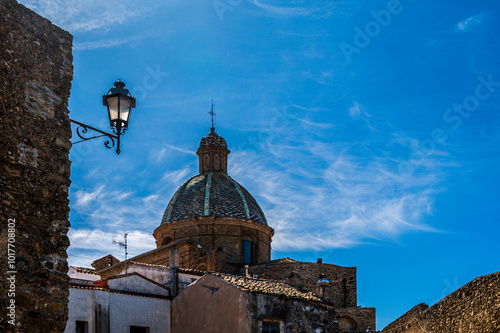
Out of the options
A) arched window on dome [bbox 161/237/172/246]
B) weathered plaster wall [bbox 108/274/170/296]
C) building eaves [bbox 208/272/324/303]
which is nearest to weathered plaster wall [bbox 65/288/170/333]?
weathered plaster wall [bbox 108/274/170/296]

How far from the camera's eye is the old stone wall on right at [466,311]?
39.2ft

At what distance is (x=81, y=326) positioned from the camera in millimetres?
16469

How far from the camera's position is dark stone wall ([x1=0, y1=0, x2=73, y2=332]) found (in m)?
5.85

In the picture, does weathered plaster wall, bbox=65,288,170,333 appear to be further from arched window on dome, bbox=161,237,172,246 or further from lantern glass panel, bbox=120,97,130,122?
arched window on dome, bbox=161,237,172,246

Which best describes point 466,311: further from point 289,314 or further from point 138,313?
point 138,313

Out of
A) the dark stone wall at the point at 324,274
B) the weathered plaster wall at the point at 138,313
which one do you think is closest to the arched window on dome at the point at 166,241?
the dark stone wall at the point at 324,274

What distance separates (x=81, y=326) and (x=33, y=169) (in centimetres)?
1145

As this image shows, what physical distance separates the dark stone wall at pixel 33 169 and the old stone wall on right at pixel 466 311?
905 cm

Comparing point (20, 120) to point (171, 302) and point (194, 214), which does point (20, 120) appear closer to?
point (171, 302)

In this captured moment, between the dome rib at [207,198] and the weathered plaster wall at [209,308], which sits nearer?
the weathered plaster wall at [209,308]

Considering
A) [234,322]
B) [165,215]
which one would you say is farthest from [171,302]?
[165,215]

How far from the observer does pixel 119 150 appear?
7.14 m

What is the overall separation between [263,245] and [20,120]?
2822 cm

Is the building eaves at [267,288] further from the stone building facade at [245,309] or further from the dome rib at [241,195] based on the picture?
the dome rib at [241,195]
